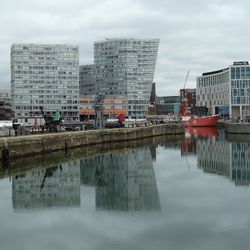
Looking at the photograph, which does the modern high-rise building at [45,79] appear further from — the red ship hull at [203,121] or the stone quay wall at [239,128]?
the stone quay wall at [239,128]

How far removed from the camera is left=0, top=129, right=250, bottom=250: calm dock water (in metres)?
19.8

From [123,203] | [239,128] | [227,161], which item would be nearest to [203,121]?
[239,128]

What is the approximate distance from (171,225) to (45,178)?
1739cm

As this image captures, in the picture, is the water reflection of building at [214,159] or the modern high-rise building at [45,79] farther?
the modern high-rise building at [45,79]

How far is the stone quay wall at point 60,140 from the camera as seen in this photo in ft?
151

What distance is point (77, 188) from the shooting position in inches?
1323

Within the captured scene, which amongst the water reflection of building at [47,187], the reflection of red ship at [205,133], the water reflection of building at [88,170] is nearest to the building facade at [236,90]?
the reflection of red ship at [205,133]

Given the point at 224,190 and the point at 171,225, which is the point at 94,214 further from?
the point at 224,190

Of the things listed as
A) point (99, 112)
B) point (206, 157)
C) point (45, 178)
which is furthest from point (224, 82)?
point (45, 178)

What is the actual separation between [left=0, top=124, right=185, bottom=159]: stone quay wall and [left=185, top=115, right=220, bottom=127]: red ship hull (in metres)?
44.6

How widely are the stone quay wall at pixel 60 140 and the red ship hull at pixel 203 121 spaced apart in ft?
146

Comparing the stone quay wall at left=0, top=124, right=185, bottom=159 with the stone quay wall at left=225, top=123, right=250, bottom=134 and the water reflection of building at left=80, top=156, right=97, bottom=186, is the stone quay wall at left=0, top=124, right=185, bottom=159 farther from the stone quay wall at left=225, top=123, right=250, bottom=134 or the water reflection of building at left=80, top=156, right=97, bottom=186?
the stone quay wall at left=225, top=123, right=250, bottom=134

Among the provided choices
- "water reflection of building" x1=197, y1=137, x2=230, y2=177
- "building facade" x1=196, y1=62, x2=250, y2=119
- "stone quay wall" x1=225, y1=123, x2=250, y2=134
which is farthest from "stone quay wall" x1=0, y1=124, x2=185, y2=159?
"building facade" x1=196, y1=62, x2=250, y2=119

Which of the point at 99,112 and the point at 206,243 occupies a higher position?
the point at 99,112
